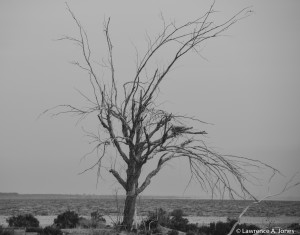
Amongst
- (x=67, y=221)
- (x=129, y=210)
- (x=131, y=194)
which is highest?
(x=131, y=194)

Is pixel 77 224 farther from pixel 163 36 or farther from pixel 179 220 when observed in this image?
pixel 163 36

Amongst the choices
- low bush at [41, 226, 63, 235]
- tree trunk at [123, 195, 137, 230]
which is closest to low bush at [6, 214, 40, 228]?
low bush at [41, 226, 63, 235]

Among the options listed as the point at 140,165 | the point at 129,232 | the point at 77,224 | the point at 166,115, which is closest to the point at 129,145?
the point at 140,165

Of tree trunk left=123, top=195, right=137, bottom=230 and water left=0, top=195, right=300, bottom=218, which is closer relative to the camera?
tree trunk left=123, top=195, right=137, bottom=230

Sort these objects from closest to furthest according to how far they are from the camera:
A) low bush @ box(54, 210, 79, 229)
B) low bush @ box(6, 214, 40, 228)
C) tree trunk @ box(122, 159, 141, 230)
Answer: tree trunk @ box(122, 159, 141, 230) → low bush @ box(54, 210, 79, 229) → low bush @ box(6, 214, 40, 228)

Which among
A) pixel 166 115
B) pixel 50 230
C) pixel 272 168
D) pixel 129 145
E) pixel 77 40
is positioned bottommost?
pixel 50 230

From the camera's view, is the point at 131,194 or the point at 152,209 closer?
the point at 131,194

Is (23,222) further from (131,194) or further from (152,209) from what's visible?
(152,209)

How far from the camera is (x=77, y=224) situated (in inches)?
666

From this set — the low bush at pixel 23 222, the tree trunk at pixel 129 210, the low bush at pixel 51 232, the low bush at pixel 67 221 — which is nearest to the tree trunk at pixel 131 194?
the tree trunk at pixel 129 210

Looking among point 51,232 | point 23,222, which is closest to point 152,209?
point 23,222

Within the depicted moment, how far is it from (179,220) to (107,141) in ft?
30.5

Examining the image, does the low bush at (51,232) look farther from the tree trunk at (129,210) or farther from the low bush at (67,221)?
the low bush at (67,221)

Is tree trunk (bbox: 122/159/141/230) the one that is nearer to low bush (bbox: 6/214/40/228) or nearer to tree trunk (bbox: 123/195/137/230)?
tree trunk (bbox: 123/195/137/230)
